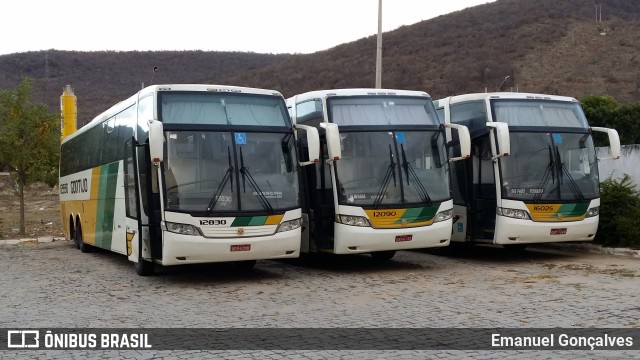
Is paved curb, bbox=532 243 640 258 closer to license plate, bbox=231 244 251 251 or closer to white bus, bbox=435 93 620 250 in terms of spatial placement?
white bus, bbox=435 93 620 250

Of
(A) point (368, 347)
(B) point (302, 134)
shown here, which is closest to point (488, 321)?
(A) point (368, 347)

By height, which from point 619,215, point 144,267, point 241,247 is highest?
point 619,215

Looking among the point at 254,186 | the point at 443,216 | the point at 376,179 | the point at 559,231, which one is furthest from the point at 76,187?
the point at 559,231

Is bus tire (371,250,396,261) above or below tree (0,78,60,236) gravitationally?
below

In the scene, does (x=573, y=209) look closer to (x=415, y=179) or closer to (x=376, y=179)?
(x=415, y=179)

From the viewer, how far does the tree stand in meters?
26.8

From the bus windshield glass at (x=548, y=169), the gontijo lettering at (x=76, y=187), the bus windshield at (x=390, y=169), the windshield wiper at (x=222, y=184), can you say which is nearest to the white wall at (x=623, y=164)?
the bus windshield glass at (x=548, y=169)

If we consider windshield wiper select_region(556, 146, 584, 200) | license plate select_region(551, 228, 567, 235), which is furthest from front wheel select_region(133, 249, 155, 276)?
windshield wiper select_region(556, 146, 584, 200)

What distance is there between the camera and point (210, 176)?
1288cm

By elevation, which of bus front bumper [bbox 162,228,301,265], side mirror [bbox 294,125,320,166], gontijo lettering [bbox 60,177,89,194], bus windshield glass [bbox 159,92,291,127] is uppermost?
bus windshield glass [bbox 159,92,291,127]

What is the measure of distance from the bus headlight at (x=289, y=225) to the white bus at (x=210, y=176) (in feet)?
0.06

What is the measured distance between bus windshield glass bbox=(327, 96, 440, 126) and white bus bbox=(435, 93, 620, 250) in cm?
133

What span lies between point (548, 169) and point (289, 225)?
5.52m

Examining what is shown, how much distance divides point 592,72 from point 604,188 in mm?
41649
